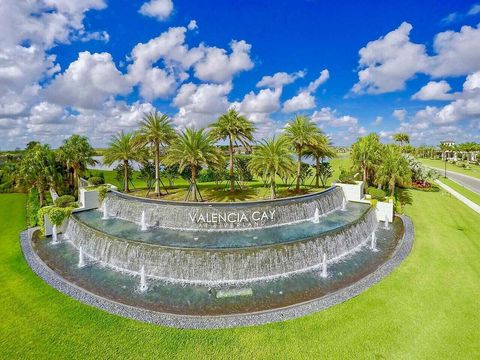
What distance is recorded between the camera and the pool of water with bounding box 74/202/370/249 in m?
17.6

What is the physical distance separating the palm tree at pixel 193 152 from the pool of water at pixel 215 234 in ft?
21.5

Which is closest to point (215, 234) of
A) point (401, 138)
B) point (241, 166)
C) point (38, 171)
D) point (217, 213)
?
point (217, 213)

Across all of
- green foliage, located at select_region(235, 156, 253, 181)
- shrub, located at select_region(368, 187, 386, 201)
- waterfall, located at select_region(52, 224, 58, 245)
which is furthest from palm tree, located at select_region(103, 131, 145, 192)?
shrub, located at select_region(368, 187, 386, 201)

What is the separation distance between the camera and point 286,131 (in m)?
30.9

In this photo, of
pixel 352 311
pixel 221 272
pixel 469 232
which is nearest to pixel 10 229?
pixel 221 272

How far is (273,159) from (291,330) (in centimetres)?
1688

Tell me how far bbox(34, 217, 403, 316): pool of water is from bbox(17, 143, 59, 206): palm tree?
573 inches

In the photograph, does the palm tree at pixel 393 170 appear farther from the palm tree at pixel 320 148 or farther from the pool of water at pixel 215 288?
the pool of water at pixel 215 288

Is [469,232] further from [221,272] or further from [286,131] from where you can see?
[221,272]

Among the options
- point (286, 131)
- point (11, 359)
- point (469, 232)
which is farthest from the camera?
point (286, 131)

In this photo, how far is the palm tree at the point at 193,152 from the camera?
984 inches

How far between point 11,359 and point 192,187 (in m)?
18.3

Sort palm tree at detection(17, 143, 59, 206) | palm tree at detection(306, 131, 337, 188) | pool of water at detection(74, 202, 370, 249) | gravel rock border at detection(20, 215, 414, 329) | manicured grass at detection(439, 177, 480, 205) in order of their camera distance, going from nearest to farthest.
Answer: gravel rock border at detection(20, 215, 414, 329) < pool of water at detection(74, 202, 370, 249) < palm tree at detection(17, 143, 59, 206) < palm tree at detection(306, 131, 337, 188) < manicured grass at detection(439, 177, 480, 205)

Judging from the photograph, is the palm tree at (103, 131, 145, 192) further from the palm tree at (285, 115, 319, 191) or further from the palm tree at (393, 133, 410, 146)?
the palm tree at (393, 133, 410, 146)
